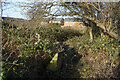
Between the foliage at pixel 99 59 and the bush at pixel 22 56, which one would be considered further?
the foliage at pixel 99 59

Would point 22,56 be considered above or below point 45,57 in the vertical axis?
above

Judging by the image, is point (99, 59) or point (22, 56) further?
point (99, 59)

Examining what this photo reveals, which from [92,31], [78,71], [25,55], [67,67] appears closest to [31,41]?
[25,55]

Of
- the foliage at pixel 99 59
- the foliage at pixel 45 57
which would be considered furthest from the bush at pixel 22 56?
the foliage at pixel 99 59

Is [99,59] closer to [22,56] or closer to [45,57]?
[45,57]

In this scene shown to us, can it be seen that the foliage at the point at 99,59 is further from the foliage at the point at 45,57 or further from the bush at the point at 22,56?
the bush at the point at 22,56

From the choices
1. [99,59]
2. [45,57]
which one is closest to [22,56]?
[45,57]

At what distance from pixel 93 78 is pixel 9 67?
3029 millimetres

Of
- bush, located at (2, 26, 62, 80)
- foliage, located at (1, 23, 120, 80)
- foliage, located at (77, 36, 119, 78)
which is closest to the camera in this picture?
bush, located at (2, 26, 62, 80)

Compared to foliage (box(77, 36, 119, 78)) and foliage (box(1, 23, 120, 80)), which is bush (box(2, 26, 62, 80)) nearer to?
foliage (box(1, 23, 120, 80))

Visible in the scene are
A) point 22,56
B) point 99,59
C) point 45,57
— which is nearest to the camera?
point 22,56

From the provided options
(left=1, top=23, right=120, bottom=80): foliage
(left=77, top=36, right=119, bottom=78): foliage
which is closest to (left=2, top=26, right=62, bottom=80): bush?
(left=1, top=23, right=120, bottom=80): foliage

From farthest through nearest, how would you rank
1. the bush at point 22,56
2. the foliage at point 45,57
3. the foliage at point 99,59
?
the foliage at point 99,59, the foliage at point 45,57, the bush at point 22,56

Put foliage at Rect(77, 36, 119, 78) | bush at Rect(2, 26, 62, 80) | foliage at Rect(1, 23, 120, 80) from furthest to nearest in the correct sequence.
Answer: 1. foliage at Rect(77, 36, 119, 78)
2. foliage at Rect(1, 23, 120, 80)
3. bush at Rect(2, 26, 62, 80)
